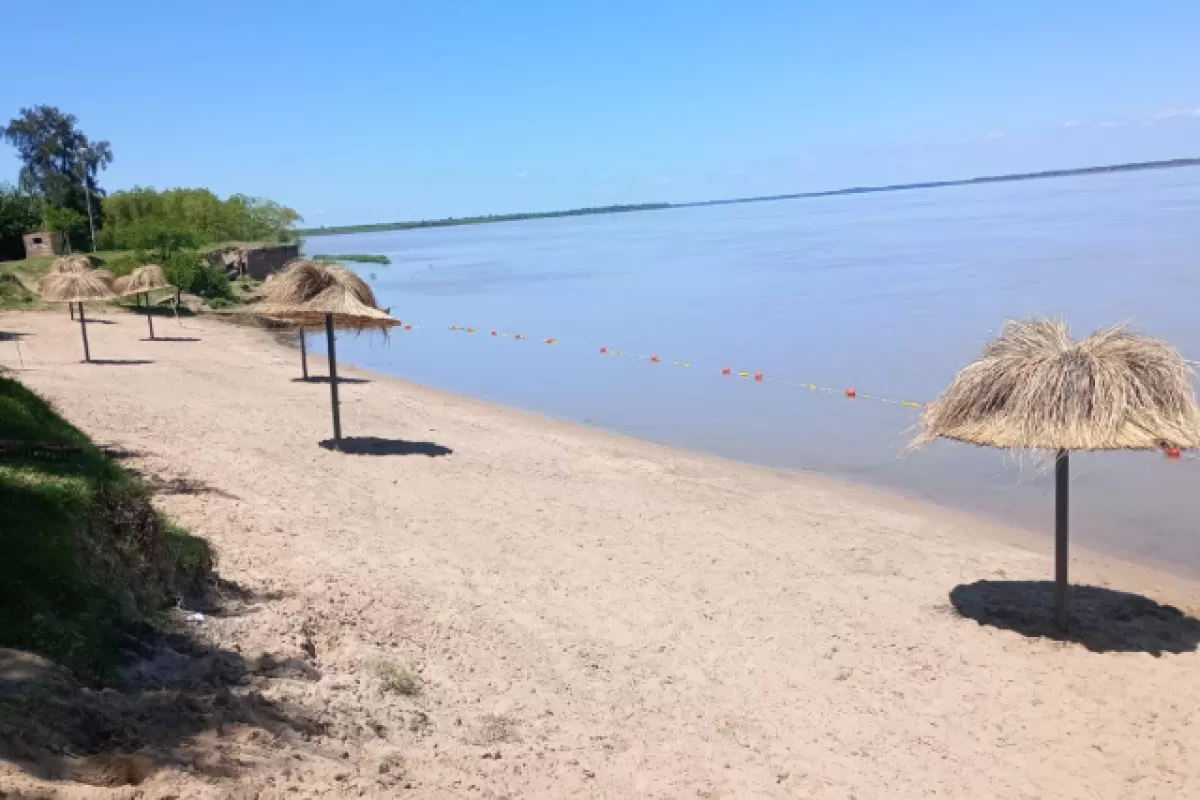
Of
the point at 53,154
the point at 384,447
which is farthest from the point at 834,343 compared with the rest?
the point at 53,154

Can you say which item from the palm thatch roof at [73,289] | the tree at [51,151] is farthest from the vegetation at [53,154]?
the palm thatch roof at [73,289]

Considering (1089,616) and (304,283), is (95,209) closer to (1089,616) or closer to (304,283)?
(304,283)

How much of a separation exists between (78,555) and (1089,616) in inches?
319

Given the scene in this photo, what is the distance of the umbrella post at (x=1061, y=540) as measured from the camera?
26.5 feet

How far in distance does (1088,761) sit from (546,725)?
3.56m

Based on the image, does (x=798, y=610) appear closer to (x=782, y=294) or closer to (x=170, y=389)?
(x=170, y=389)

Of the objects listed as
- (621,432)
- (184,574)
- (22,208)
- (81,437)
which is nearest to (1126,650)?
(184,574)

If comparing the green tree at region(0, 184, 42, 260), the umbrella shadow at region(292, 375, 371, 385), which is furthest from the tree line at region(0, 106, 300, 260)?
the umbrella shadow at region(292, 375, 371, 385)

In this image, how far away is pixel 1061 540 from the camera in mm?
8227

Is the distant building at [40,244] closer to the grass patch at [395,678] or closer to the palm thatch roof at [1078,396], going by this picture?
→ the grass patch at [395,678]

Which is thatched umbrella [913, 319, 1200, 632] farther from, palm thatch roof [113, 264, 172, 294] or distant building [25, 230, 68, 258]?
distant building [25, 230, 68, 258]

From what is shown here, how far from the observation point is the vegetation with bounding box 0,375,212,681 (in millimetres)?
4805

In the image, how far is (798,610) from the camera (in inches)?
346

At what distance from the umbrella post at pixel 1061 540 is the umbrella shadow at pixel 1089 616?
16cm
